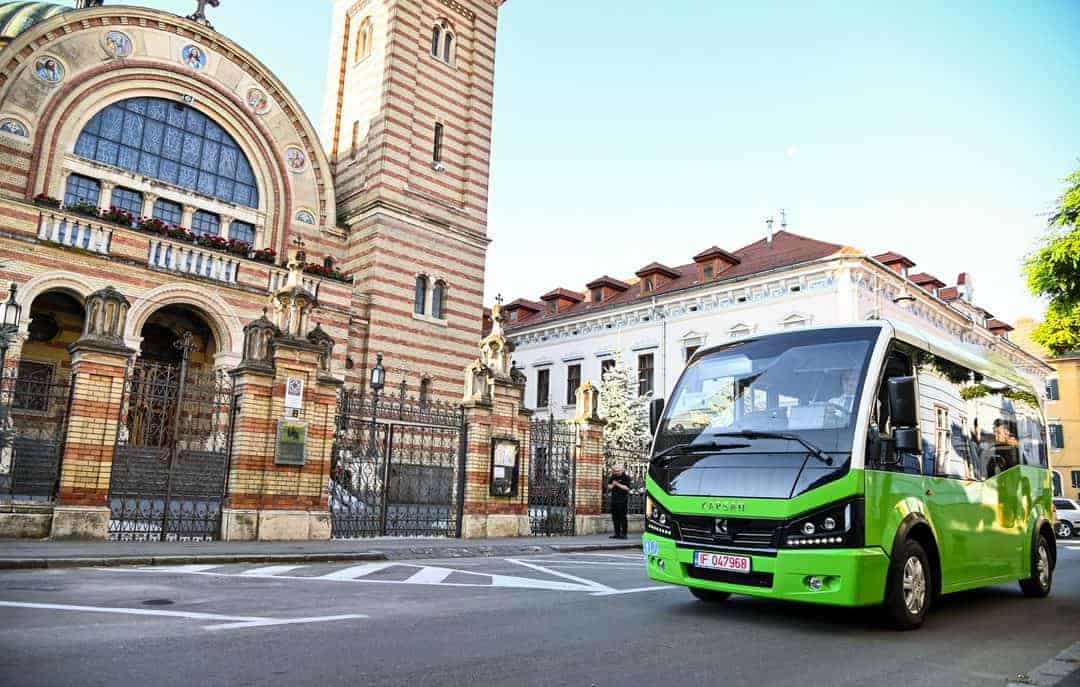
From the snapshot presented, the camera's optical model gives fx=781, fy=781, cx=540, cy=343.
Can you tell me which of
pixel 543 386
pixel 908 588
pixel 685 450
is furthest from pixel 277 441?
pixel 543 386

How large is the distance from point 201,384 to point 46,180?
12219mm

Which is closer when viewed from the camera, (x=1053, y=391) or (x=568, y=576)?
(x=568, y=576)

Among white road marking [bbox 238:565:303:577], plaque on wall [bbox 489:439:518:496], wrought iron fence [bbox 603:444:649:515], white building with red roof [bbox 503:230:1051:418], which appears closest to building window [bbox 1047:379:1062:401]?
white building with red roof [bbox 503:230:1051:418]

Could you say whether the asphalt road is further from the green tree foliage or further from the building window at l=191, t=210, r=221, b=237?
the building window at l=191, t=210, r=221, b=237

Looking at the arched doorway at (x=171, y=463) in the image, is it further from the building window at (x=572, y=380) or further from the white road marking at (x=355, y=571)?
the building window at (x=572, y=380)

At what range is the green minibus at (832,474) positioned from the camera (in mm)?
6188

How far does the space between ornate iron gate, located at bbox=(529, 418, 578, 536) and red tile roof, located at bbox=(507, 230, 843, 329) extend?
628 inches

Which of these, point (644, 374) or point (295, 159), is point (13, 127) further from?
point (644, 374)

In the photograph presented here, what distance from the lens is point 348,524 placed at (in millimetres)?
14438

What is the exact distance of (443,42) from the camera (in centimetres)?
2952

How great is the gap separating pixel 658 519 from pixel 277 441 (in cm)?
800

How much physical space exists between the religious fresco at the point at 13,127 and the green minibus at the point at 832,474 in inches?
807

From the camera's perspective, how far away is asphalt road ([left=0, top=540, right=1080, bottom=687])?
176 inches

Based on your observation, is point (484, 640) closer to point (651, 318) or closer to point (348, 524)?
point (348, 524)
